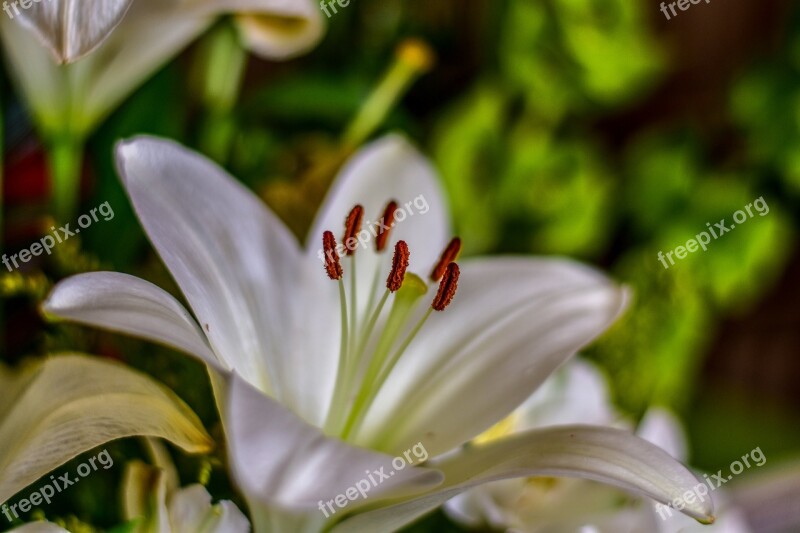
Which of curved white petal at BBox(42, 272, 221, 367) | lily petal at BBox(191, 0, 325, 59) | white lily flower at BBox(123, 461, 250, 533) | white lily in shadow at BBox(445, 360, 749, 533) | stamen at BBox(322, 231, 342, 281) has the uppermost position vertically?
lily petal at BBox(191, 0, 325, 59)

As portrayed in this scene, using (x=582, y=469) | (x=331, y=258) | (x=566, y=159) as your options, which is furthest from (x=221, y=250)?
(x=566, y=159)

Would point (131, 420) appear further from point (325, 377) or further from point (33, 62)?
point (33, 62)

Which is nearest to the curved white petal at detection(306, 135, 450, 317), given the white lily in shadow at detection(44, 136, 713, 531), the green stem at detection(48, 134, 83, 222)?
the white lily in shadow at detection(44, 136, 713, 531)

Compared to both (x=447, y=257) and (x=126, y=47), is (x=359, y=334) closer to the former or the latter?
(x=447, y=257)

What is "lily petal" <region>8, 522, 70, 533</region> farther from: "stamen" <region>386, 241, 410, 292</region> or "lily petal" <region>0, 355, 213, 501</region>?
"stamen" <region>386, 241, 410, 292</region>

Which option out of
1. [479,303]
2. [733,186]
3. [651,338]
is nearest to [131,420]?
[479,303]

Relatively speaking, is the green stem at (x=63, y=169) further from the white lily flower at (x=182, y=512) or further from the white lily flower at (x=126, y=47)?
A: the white lily flower at (x=182, y=512)
